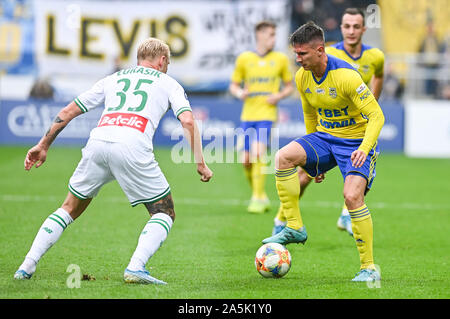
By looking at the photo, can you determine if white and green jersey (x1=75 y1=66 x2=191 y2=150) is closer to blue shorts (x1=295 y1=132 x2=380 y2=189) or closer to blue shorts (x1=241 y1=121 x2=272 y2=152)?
blue shorts (x1=295 y1=132 x2=380 y2=189)

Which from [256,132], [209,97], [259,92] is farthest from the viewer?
[209,97]

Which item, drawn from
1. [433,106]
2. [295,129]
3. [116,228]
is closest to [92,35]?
[295,129]

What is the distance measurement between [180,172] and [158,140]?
4.35 m

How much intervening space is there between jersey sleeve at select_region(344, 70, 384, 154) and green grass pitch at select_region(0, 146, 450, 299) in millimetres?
1195

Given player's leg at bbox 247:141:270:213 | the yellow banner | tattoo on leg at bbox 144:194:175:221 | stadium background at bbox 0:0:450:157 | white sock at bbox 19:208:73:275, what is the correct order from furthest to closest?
the yellow banner < stadium background at bbox 0:0:450:157 < player's leg at bbox 247:141:270:213 < tattoo on leg at bbox 144:194:175:221 < white sock at bbox 19:208:73:275

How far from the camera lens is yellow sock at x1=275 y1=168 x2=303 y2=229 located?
710 cm

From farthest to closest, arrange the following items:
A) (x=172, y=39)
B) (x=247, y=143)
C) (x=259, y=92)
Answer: (x=172, y=39)
(x=259, y=92)
(x=247, y=143)

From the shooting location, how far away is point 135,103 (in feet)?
19.7

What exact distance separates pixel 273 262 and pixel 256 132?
200 inches

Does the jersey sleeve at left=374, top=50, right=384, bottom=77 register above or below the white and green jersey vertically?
above

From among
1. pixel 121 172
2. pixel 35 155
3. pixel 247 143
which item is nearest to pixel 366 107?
pixel 121 172

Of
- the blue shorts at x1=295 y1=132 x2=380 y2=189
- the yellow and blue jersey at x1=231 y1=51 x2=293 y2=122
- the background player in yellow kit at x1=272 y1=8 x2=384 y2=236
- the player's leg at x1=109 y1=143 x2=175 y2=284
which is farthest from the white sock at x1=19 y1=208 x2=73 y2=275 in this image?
the yellow and blue jersey at x1=231 y1=51 x2=293 y2=122

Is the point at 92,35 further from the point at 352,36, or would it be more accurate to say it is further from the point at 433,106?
the point at 352,36

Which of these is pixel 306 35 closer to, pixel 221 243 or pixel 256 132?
pixel 221 243
